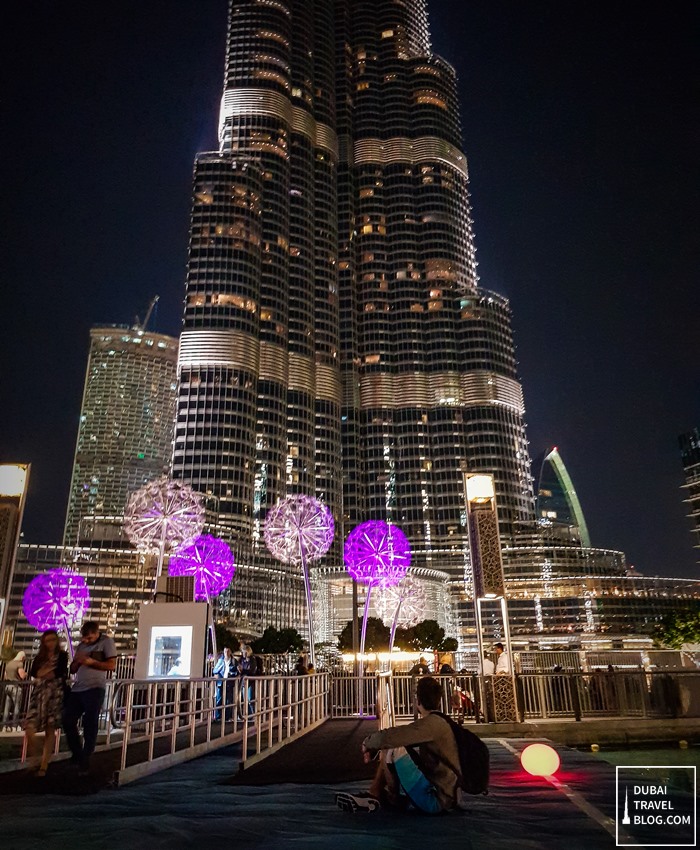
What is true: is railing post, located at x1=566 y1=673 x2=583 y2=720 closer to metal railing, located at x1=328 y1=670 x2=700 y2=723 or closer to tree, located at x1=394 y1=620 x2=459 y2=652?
metal railing, located at x1=328 y1=670 x2=700 y2=723

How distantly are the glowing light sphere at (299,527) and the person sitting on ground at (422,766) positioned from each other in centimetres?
3163

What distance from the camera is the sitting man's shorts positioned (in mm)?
6457

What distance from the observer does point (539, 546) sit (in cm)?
13162

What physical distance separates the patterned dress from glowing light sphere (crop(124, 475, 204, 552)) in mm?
28461

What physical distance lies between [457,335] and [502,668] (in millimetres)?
138842

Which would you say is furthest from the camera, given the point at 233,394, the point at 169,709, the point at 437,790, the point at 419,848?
the point at 233,394

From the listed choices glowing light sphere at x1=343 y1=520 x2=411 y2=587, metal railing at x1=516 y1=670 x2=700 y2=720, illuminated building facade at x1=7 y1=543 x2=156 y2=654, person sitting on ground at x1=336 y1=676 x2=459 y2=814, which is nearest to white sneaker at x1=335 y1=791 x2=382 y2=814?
person sitting on ground at x1=336 y1=676 x2=459 y2=814

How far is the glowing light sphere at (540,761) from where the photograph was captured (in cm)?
948

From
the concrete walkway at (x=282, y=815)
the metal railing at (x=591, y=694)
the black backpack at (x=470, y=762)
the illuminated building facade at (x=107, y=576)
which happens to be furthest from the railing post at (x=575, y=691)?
the illuminated building facade at (x=107, y=576)

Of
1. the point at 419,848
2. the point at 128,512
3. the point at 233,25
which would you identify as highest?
the point at 233,25

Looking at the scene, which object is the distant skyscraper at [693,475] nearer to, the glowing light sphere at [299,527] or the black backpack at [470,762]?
the glowing light sphere at [299,527]

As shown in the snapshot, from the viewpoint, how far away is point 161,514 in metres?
38.8

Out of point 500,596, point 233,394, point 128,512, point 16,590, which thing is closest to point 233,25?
point 233,394

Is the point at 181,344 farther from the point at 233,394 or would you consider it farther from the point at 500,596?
the point at 500,596
